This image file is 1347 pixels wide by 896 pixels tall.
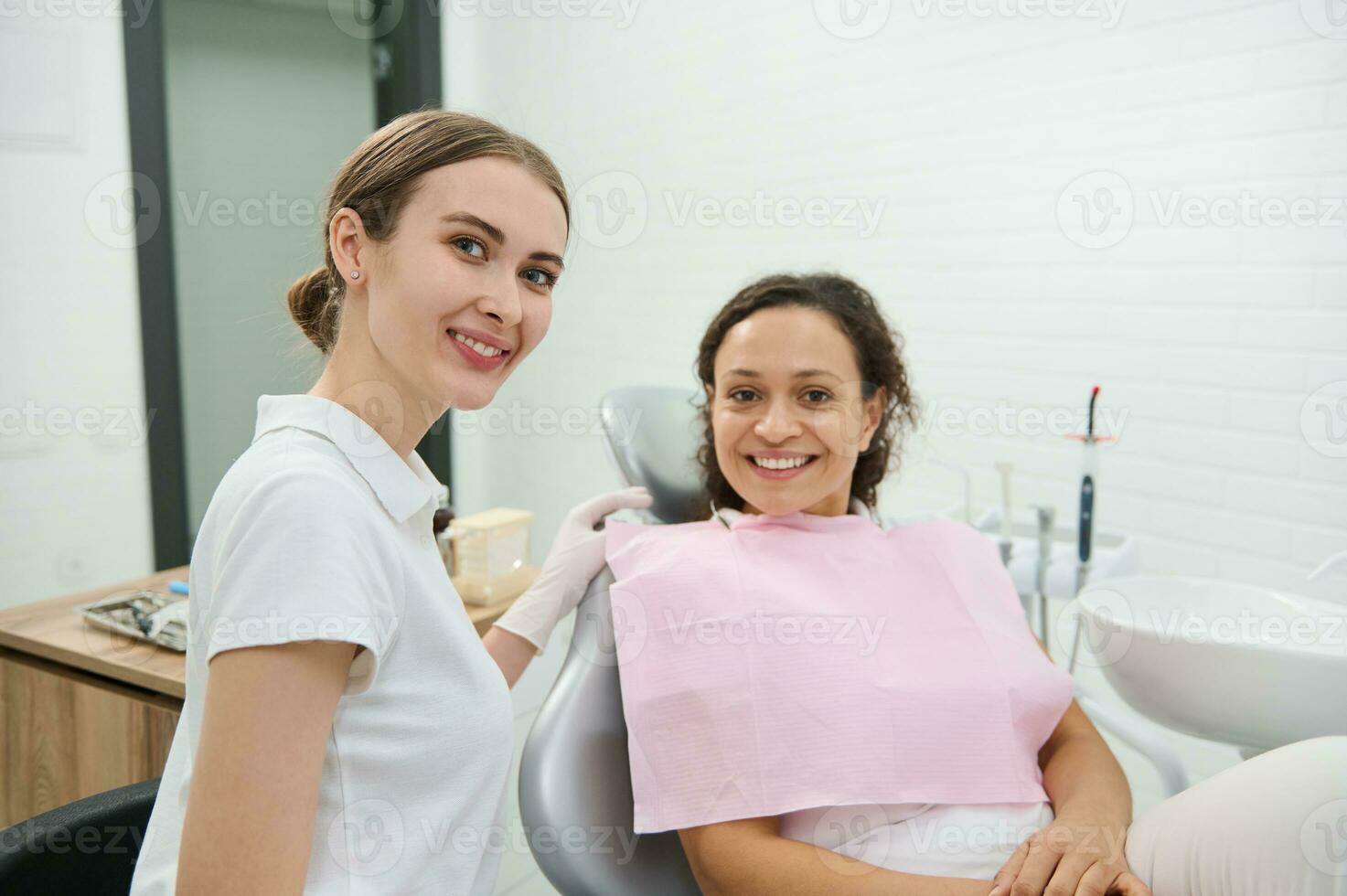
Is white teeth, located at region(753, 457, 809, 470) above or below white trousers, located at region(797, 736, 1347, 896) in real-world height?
above

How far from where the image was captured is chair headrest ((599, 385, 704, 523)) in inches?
64.0

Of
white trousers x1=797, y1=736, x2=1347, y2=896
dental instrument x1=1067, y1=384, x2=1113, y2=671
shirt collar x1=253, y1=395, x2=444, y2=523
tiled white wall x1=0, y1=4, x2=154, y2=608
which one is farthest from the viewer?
tiled white wall x1=0, y1=4, x2=154, y2=608

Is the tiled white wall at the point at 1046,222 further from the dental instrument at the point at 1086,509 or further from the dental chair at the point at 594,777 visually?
the dental chair at the point at 594,777

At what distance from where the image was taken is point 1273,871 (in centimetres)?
96

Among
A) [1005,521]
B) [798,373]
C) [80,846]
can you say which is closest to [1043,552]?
[1005,521]

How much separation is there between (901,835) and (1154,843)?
275 millimetres

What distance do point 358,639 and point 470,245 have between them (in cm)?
37

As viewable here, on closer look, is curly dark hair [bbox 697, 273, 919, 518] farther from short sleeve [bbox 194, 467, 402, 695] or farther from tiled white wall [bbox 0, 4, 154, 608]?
tiled white wall [bbox 0, 4, 154, 608]

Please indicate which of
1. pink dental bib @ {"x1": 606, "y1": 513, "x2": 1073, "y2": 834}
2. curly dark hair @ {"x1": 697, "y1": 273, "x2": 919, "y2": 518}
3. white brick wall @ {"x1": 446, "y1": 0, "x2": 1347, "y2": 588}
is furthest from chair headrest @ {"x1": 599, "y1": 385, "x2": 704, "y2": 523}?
white brick wall @ {"x1": 446, "y1": 0, "x2": 1347, "y2": 588}

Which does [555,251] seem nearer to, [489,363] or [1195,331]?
[489,363]

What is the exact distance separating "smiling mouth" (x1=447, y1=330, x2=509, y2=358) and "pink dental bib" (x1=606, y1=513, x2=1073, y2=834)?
1.76 ft

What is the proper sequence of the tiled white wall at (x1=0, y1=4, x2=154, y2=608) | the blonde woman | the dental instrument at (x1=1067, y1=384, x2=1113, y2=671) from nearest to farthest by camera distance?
the blonde woman < the dental instrument at (x1=1067, y1=384, x2=1113, y2=671) < the tiled white wall at (x1=0, y1=4, x2=154, y2=608)

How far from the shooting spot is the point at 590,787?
1.23m

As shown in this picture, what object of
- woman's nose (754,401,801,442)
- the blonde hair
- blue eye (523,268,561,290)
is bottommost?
woman's nose (754,401,801,442)
